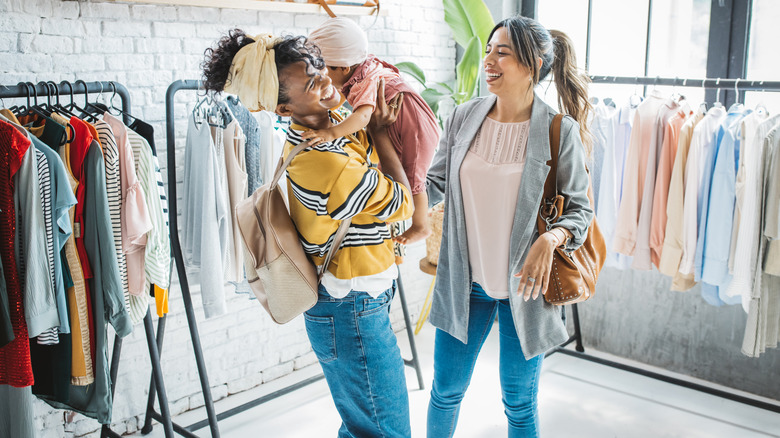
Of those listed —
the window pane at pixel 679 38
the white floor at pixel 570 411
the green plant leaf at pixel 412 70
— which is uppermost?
the window pane at pixel 679 38

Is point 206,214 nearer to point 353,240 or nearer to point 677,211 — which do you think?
point 353,240

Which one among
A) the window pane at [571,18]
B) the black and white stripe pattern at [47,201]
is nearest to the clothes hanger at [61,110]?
the black and white stripe pattern at [47,201]

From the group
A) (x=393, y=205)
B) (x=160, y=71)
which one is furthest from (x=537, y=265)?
(x=160, y=71)

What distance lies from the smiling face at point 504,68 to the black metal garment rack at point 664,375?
1258mm

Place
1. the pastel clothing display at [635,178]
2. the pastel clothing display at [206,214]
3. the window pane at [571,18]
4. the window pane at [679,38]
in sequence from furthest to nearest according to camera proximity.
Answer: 1. the window pane at [571,18]
2. the window pane at [679,38]
3. the pastel clothing display at [635,178]
4. the pastel clothing display at [206,214]

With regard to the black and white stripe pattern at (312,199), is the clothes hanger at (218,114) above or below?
above

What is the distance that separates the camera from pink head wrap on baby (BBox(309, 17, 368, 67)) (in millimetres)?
1681

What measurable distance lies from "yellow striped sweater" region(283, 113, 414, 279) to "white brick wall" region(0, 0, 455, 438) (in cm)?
124

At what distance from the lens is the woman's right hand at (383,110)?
1.70m

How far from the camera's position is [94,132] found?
2102 mm

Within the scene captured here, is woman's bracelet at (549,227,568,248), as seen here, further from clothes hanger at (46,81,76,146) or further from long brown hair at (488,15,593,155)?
clothes hanger at (46,81,76,146)

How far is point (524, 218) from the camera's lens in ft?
6.05

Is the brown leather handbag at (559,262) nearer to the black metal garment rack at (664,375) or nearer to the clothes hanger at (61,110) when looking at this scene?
the black metal garment rack at (664,375)

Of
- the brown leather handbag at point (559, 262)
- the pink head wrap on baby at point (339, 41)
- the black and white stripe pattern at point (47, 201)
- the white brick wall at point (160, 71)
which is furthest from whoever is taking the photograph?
the white brick wall at point (160, 71)
